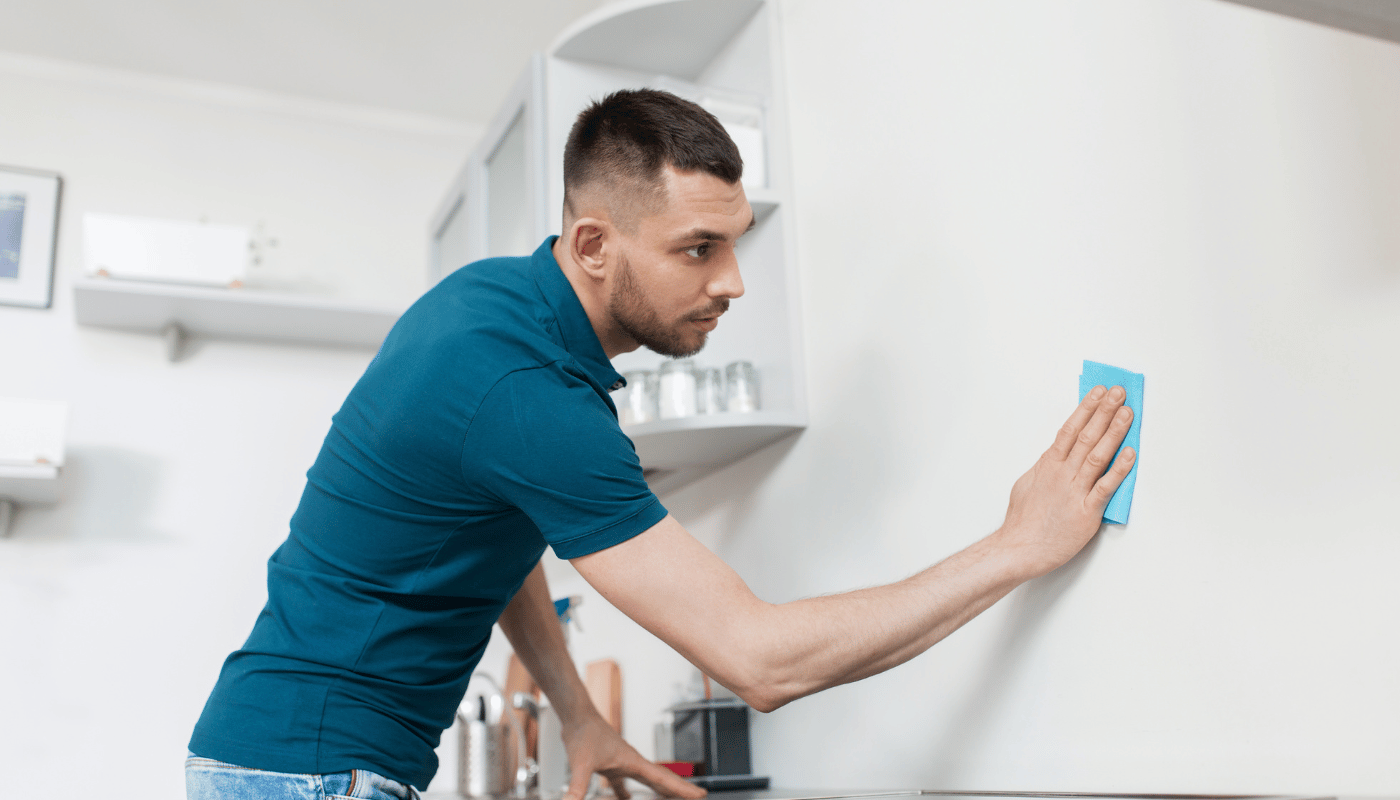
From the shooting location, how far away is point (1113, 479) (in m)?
0.89

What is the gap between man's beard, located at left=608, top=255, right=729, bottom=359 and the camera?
39.6 inches

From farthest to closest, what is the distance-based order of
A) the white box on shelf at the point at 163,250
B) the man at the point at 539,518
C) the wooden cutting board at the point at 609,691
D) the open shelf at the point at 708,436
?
the white box on shelf at the point at 163,250
the wooden cutting board at the point at 609,691
the open shelf at the point at 708,436
the man at the point at 539,518

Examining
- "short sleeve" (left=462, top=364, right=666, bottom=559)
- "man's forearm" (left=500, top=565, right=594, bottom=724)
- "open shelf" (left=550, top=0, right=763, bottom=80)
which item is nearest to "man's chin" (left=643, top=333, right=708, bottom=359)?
"short sleeve" (left=462, top=364, right=666, bottom=559)

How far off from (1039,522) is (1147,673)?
0.15m

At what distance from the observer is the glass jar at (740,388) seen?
1481mm

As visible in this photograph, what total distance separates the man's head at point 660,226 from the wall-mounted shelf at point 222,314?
150 cm

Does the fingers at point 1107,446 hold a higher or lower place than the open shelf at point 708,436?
lower

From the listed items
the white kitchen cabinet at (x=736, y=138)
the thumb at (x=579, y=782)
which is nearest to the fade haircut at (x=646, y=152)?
the white kitchen cabinet at (x=736, y=138)

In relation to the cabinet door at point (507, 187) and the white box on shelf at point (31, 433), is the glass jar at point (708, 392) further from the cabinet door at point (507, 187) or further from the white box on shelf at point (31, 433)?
the white box on shelf at point (31, 433)

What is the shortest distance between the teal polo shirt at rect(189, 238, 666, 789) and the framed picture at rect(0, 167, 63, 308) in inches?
73.8

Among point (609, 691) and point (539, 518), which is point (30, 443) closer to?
point (609, 691)

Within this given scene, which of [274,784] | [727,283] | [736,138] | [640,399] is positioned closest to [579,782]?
[274,784]

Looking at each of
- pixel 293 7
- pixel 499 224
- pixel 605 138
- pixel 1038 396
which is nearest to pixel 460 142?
pixel 293 7

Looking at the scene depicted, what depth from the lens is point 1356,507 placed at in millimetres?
718
